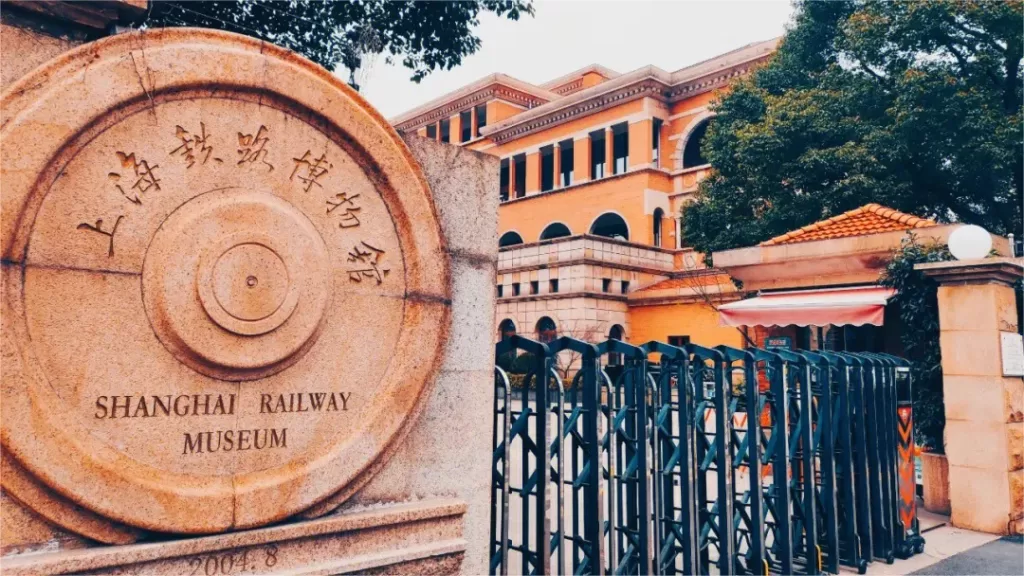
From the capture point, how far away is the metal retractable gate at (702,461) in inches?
154

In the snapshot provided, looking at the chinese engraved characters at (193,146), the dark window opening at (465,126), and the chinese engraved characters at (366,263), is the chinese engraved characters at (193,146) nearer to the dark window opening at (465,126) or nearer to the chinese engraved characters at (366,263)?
the chinese engraved characters at (366,263)

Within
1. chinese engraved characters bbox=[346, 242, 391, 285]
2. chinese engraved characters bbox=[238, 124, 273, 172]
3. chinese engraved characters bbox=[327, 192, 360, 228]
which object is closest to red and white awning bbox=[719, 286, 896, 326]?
chinese engraved characters bbox=[346, 242, 391, 285]

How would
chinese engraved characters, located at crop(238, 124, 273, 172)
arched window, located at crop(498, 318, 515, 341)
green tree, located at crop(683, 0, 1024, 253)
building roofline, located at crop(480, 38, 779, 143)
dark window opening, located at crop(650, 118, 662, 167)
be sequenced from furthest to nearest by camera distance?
dark window opening, located at crop(650, 118, 662, 167) < building roofline, located at crop(480, 38, 779, 143) < arched window, located at crop(498, 318, 515, 341) < green tree, located at crop(683, 0, 1024, 253) < chinese engraved characters, located at crop(238, 124, 273, 172)

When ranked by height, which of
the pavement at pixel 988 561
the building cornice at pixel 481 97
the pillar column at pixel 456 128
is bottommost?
the pavement at pixel 988 561

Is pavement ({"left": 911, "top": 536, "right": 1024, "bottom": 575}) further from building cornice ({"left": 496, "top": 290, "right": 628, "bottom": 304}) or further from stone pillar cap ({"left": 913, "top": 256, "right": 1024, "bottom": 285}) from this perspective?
building cornice ({"left": 496, "top": 290, "right": 628, "bottom": 304})

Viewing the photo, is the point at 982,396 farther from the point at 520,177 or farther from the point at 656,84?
the point at 520,177

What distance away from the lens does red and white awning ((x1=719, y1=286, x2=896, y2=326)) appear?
7656 mm

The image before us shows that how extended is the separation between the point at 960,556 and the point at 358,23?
763 centimetres

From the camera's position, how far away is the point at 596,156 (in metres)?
30.9

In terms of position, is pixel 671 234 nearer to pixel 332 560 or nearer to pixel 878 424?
pixel 878 424

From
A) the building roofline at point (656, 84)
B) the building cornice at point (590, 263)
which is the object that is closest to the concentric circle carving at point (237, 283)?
the building cornice at point (590, 263)

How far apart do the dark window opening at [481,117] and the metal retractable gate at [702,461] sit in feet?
100

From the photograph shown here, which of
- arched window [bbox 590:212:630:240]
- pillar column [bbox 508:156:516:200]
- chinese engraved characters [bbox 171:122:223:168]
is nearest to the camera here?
chinese engraved characters [bbox 171:122:223:168]

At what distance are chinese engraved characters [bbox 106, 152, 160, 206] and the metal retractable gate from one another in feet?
5.94
